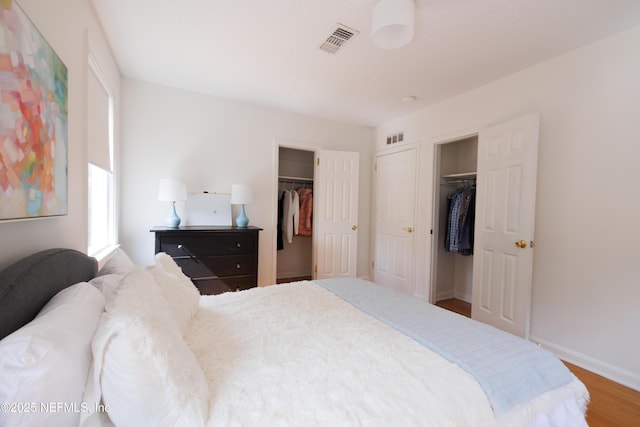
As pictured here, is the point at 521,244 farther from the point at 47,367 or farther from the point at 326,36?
the point at 47,367

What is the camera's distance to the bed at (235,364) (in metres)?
0.65

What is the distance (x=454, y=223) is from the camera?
3312mm

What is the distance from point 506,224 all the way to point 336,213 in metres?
2.04

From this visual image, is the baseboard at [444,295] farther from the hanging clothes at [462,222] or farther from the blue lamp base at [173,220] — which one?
the blue lamp base at [173,220]

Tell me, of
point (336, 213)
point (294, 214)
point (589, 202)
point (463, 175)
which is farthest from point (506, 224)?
point (294, 214)

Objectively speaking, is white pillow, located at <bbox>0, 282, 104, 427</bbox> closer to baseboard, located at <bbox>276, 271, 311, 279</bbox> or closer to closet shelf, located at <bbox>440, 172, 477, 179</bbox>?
closet shelf, located at <bbox>440, 172, 477, 179</bbox>

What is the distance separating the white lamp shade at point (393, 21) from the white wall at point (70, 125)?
160 cm

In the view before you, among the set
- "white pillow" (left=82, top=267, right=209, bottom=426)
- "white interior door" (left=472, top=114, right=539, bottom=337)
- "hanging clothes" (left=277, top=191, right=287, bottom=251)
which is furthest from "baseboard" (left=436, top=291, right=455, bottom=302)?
"white pillow" (left=82, top=267, right=209, bottom=426)

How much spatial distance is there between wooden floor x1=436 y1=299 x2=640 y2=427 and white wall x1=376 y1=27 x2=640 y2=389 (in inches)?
3.5

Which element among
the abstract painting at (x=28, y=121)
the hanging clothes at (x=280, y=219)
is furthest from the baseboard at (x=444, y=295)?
the abstract painting at (x=28, y=121)

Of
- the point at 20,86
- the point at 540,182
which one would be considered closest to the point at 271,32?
the point at 20,86

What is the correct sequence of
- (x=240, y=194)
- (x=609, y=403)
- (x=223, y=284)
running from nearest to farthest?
(x=609, y=403) < (x=223, y=284) < (x=240, y=194)

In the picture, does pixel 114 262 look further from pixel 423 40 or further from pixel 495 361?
pixel 423 40

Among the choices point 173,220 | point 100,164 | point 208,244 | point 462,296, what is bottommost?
point 462,296
